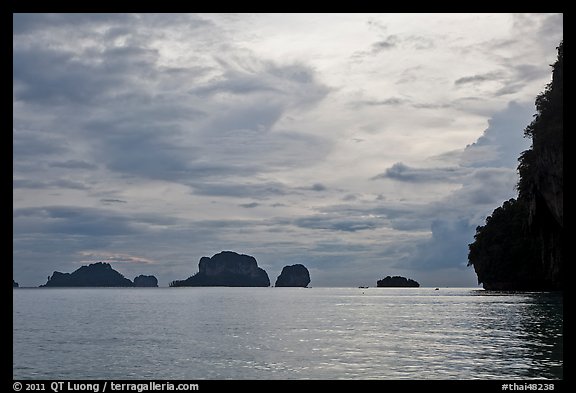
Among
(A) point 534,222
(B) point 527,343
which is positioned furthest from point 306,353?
(A) point 534,222

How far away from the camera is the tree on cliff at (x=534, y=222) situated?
67.9 meters

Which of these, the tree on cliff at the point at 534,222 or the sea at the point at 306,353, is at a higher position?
the tree on cliff at the point at 534,222

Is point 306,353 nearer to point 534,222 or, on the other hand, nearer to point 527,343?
point 527,343

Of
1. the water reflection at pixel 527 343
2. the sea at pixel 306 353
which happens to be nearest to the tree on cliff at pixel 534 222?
the water reflection at pixel 527 343

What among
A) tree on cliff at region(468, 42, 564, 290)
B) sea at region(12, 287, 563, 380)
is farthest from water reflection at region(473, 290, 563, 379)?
tree on cliff at region(468, 42, 564, 290)

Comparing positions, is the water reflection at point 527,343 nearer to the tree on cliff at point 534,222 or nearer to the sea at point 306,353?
the sea at point 306,353

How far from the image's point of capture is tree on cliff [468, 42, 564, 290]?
223ft

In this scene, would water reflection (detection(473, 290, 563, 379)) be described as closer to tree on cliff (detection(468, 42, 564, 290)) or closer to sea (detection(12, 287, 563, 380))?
sea (detection(12, 287, 563, 380))

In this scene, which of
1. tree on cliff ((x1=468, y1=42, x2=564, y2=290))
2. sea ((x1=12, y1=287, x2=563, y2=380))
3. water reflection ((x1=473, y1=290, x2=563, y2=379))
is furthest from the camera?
tree on cliff ((x1=468, y1=42, x2=564, y2=290))

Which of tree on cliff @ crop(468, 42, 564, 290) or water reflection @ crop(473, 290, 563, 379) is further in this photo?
tree on cliff @ crop(468, 42, 564, 290)
